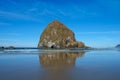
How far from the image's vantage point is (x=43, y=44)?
129m

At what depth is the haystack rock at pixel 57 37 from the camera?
121938 millimetres

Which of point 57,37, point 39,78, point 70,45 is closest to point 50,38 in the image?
point 57,37

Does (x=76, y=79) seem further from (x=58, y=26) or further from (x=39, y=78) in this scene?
(x=58, y=26)

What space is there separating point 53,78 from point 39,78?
0.73 metres

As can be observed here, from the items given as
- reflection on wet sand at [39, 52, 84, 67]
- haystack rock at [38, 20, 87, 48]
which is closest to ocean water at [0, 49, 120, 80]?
reflection on wet sand at [39, 52, 84, 67]

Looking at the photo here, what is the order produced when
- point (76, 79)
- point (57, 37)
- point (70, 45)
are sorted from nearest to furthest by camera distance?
point (76, 79) → point (70, 45) → point (57, 37)

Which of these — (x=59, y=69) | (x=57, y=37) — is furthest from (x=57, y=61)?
(x=57, y=37)

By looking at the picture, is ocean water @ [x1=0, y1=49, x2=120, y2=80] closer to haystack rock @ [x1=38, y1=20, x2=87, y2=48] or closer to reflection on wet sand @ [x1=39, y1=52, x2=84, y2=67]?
reflection on wet sand @ [x1=39, y1=52, x2=84, y2=67]

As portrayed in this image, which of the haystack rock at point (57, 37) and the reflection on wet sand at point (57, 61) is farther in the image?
the haystack rock at point (57, 37)

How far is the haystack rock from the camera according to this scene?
12194 cm

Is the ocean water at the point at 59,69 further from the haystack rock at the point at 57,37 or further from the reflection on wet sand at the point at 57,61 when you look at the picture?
the haystack rock at the point at 57,37

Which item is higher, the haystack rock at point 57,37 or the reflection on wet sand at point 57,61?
the haystack rock at point 57,37

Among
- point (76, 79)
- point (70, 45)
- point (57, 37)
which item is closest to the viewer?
point (76, 79)

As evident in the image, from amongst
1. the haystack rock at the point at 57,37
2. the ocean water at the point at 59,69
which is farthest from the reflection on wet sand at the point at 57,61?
the haystack rock at the point at 57,37
